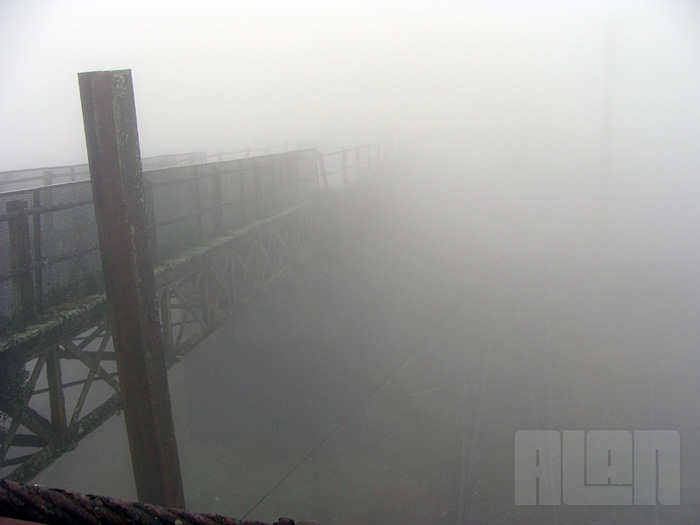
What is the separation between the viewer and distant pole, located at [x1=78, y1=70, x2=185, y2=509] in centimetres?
296

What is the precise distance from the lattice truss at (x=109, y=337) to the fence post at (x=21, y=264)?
0.27 meters

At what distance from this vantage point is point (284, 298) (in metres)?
10.4

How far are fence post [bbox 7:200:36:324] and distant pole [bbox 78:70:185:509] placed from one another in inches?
66.4

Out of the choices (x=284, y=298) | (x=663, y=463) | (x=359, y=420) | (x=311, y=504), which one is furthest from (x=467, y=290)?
(x=311, y=504)

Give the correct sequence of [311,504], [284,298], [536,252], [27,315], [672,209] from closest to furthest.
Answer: [27,315] → [311,504] → [284,298] → [536,252] → [672,209]

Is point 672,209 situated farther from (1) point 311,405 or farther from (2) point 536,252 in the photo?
(1) point 311,405

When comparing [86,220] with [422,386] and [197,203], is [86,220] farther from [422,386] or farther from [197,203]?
[422,386]

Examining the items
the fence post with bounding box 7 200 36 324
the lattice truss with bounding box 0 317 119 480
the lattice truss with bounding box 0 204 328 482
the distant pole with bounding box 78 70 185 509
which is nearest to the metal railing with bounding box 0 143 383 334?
the fence post with bounding box 7 200 36 324

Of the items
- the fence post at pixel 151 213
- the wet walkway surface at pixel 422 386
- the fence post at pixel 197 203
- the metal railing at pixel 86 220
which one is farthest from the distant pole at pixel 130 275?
the fence post at pixel 197 203

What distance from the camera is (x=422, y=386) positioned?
23.8 ft

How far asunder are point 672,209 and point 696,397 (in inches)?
533

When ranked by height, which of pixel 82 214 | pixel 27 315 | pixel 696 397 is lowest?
pixel 696 397

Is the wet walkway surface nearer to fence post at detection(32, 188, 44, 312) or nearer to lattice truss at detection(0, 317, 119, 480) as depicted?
lattice truss at detection(0, 317, 119, 480)

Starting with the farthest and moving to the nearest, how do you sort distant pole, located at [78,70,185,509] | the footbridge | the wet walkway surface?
the wet walkway surface → the footbridge → distant pole, located at [78,70,185,509]
